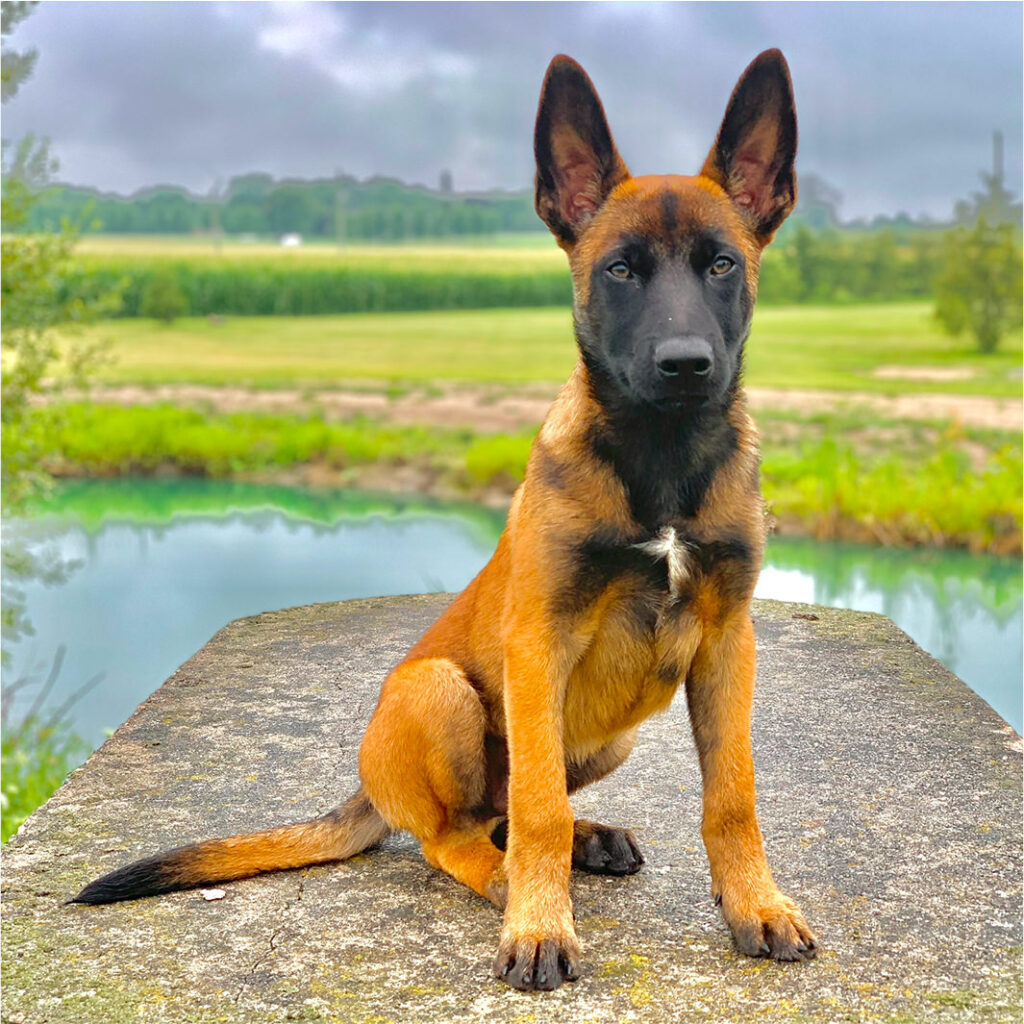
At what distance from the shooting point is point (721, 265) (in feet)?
10.5

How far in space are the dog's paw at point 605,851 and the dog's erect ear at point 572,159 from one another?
1.89 meters

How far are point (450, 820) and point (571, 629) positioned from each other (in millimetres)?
874

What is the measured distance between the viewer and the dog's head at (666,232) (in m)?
3.08

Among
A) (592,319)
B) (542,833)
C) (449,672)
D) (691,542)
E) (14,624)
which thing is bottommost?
(14,624)

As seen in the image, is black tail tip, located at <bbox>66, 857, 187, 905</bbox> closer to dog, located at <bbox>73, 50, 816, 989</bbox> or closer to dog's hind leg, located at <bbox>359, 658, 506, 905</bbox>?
dog's hind leg, located at <bbox>359, 658, 506, 905</bbox>

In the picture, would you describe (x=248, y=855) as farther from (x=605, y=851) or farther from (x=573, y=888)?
(x=605, y=851)

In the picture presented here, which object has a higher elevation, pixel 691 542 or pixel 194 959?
pixel 691 542

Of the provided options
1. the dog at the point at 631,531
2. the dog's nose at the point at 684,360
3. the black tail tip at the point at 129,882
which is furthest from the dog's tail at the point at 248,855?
the dog's nose at the point at 684,360

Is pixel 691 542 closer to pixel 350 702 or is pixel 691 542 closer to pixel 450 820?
pixel 450 820

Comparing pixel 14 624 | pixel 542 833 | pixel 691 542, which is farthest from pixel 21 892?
pixel 14 624

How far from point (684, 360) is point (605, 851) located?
1768 mm

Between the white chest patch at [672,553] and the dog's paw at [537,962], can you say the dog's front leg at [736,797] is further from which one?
the dog's paw at [537,962]

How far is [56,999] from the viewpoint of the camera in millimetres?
3314

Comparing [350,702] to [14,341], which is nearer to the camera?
[350,702]
